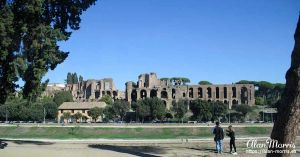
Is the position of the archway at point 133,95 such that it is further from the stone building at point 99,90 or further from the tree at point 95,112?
the tree at point 95,112

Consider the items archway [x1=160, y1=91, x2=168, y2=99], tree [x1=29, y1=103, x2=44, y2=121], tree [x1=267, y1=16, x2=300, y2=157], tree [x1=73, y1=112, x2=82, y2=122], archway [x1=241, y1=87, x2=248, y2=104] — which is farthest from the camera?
archway [x1=241, y1=87, x2=248, y2=104]

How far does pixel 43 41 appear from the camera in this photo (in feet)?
58.7

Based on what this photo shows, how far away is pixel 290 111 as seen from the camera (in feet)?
21.9

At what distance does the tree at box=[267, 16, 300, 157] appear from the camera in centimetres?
664

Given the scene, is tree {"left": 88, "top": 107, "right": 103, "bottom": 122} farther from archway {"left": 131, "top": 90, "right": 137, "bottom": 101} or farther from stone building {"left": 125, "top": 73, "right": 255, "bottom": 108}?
archway {"left": 131, "top": 90, "right": 137, "bottom": 101}

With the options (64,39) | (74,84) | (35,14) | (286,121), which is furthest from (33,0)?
(74,84)

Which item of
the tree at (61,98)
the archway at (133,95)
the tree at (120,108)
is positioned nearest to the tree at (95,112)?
the tree at (120,108)

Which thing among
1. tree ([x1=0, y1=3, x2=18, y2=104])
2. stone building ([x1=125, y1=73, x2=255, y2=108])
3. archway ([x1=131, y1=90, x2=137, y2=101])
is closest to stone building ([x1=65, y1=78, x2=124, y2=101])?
archway ([x1=131, y1=90, x2=137, y2=101])

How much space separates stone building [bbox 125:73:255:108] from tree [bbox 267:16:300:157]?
96.8 meters

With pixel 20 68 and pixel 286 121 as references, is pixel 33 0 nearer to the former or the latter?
pixel 20 68

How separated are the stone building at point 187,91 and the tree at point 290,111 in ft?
318

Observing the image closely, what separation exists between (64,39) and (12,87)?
3.71 meters

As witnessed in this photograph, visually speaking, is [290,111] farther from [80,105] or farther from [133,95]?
[133,95]

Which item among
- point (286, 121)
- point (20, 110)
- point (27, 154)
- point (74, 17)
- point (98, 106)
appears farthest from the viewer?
point (98, 106)
